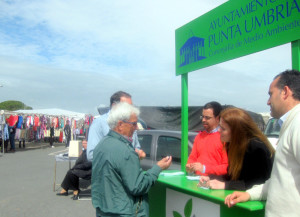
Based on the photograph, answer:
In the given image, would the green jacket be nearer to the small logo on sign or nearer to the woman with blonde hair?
the woman with blonde hair

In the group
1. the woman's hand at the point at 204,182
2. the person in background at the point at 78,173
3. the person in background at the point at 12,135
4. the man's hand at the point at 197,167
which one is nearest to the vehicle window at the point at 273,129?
the person in background at the point at 78,173

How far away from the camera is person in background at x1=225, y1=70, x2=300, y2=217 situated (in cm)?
179

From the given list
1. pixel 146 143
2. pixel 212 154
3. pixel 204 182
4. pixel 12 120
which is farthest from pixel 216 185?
pixel 12 120

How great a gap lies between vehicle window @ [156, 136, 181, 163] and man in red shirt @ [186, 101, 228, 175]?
2.31m

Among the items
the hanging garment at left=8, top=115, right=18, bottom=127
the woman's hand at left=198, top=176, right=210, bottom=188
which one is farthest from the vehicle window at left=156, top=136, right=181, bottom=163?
the hanging garment at left=8, top=115, right=18, bottom=127

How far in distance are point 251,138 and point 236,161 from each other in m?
0.22

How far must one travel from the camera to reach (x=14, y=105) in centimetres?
7569

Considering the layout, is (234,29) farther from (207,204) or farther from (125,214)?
(125,214)

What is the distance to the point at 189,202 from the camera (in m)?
2.96

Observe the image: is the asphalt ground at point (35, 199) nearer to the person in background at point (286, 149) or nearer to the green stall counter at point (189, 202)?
the green stall counter at point (189, 202)

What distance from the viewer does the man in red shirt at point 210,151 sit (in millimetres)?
3162

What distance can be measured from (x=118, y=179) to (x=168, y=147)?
12.5ft

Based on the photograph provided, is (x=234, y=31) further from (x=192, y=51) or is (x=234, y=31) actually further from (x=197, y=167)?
(x=197, y=167)

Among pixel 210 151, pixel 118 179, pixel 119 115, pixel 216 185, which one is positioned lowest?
pixel 216 185
